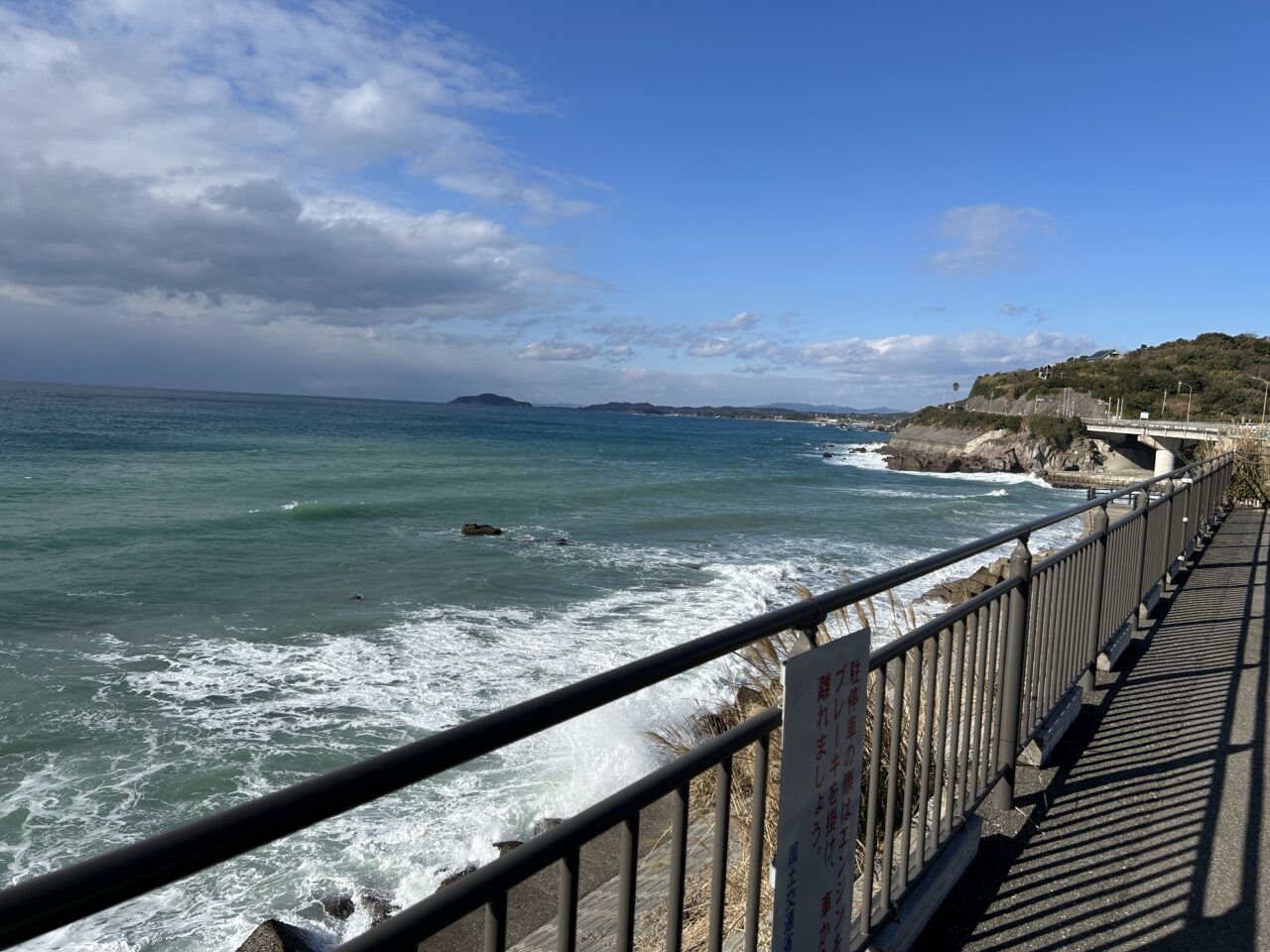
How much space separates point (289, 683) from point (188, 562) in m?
10.2

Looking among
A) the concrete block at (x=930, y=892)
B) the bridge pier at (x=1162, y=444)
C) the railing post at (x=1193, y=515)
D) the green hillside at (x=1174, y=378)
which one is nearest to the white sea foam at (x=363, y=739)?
the railing post at (x=1193, y=515)

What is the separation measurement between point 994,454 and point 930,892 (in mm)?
68285

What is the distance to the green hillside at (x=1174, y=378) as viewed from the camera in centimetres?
6862

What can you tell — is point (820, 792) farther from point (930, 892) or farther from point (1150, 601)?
point (1150, 601)

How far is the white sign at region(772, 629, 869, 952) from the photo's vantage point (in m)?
1.90

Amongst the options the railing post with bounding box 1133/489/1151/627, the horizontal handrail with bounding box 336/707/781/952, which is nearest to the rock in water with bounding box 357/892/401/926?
the horizontal handrail with bounding box 336/707/781/952

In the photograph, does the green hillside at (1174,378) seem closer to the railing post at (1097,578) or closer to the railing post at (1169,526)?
the railing post at (1169,526)

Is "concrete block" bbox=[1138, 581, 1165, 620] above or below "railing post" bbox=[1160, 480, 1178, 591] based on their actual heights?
below

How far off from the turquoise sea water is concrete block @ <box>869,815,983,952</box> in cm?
424

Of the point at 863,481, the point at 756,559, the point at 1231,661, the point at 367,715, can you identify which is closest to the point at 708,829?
the point at 1231,661

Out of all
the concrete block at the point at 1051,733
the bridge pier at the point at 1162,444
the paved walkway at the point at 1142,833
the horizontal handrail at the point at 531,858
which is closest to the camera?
the horizontal handrail at the point at 531,858

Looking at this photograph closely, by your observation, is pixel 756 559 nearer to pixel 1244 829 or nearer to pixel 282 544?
pixel 282 544

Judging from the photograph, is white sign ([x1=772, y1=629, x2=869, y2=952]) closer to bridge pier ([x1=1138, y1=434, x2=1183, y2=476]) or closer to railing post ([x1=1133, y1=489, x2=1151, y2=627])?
railing post ([x1=1133, y1=489, x2=1151, y2=627])

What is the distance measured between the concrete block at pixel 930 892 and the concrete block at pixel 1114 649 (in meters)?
3.04
